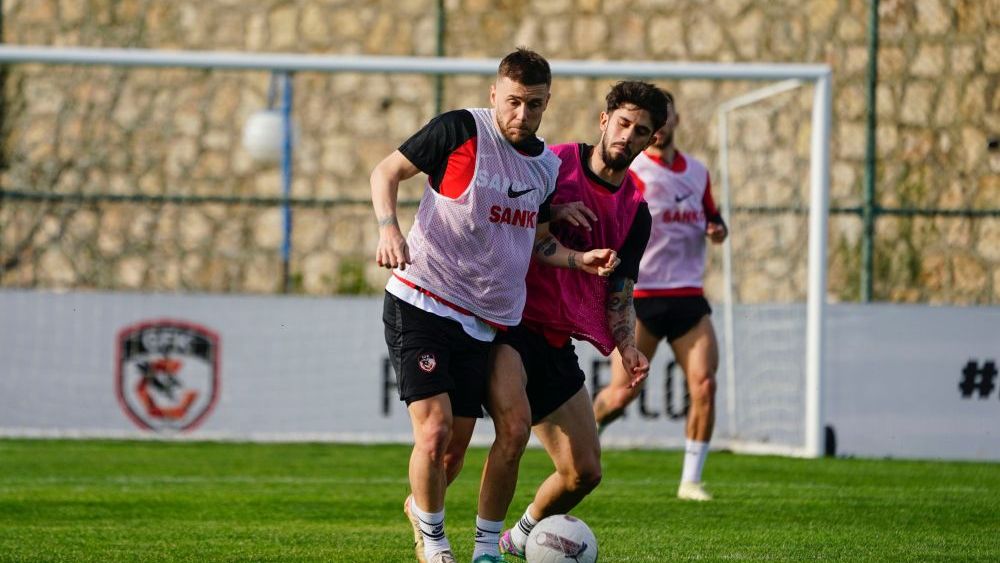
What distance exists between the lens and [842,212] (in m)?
14.7

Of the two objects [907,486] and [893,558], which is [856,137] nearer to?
[907,486]

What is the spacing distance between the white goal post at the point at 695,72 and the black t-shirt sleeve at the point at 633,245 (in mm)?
6013

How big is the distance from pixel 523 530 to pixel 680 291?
340 cm

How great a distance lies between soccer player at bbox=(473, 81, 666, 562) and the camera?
21.5 ft

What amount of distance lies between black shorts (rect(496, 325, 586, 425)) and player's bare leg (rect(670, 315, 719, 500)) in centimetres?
319

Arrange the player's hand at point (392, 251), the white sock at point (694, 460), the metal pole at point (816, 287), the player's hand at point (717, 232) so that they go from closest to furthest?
the player's hand at point (392, 251)
the white sock at point (694, 460)
the player's hand at point (717, 232)
the metal pole at point (816, 287)

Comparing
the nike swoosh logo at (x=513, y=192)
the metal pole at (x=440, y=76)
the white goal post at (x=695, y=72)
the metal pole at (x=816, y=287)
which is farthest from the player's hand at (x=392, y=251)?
the metal pole at (x=440, y=76)

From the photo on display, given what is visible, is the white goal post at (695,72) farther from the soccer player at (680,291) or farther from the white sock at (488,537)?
the white sock at (488,537)

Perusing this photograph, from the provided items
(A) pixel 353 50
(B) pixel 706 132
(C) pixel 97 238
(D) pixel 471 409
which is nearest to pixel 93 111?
(C) pixel 97 238

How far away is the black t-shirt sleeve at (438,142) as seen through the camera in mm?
6328

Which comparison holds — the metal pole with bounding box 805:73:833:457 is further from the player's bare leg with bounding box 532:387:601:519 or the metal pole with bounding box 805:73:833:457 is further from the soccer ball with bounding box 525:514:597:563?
the soccer ball with bounding box 525:514:597:563

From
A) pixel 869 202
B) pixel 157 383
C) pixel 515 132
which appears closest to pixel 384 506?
pixel 515 132

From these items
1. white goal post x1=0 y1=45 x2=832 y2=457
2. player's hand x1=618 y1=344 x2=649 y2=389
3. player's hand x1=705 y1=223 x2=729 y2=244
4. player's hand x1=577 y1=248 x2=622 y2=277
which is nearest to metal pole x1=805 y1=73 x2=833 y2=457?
white goal post x1=0 y1=45 x2=832 y2=457

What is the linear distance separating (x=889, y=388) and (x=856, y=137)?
13.0ft
